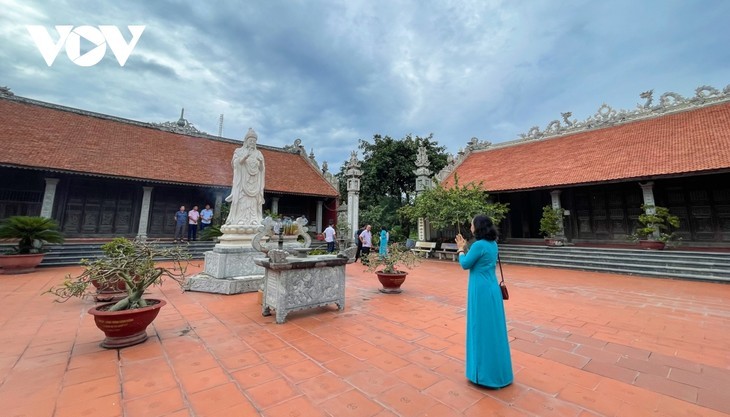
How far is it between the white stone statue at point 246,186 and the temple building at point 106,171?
26.8 feet

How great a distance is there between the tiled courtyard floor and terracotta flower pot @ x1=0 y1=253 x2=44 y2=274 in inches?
139

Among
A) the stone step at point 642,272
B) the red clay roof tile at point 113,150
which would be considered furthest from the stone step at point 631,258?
the red clay roof tile at point 113,150

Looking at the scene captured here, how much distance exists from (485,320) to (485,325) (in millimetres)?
43

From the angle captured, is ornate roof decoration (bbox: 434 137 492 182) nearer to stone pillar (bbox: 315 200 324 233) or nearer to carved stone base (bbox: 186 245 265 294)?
stone pillar (bbox: 315 200 324 233)

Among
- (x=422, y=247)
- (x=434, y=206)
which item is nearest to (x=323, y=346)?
(x=434, y=206)

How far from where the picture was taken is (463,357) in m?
3.18

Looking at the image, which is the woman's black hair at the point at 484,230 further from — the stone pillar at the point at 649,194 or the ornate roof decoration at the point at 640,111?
the ornate roof decoration at the point at 640,111

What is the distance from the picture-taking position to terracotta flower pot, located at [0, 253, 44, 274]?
7.65 meters

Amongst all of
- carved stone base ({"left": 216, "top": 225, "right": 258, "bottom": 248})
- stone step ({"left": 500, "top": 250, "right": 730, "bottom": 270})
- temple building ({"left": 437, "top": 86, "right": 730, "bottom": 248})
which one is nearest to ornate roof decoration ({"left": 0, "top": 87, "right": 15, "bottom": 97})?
carved stone base ({"left": 216, "top": 225, "right": 258, "bottom": 248})

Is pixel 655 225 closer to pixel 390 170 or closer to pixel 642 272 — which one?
pixel 642 272

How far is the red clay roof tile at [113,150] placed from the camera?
11.2 meters

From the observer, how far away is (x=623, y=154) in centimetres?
1232

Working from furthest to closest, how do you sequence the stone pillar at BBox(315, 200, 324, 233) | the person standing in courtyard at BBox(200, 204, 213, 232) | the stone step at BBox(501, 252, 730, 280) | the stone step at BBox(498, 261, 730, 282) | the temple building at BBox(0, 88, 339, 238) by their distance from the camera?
the stone pillar at BBox(315, 200, 324, 233) → the person standing in courtyard at BBox(200, 204, 213, 232) → the temple building at BBox(0, 88, 339, 238) → the stone step at BBox(501, 252, 730, 280) → the stone step at BBox(498, 261, 730, 282)

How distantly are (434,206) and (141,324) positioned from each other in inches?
449
